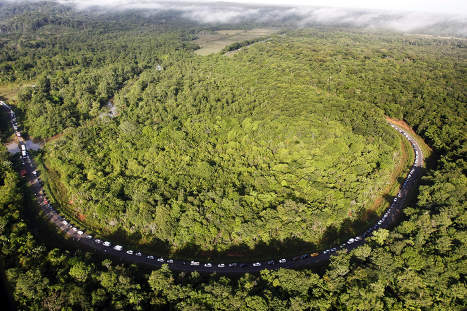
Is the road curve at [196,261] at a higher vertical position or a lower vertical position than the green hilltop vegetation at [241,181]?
lower

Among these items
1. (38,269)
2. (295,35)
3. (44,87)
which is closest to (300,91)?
(38,269)

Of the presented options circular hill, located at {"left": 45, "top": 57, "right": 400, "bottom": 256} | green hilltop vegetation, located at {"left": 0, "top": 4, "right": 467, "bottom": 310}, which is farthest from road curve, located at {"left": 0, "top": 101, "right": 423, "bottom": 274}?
circular hill, located at {"left": 45, "top": 57, "right": 400, "bottom": 256}

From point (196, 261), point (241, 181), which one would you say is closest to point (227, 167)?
point (241, 181)

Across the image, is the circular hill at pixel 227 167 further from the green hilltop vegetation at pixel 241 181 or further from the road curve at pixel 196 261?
the road curve at pixel 196 261

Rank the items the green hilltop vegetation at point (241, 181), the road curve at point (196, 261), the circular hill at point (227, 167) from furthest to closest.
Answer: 1. the circular hill at point (227, 167)
2. the road curve at point (196, 261)
3. the green hilltop vegetation at point (241, 181)

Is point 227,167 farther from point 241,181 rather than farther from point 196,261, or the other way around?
point 196,261

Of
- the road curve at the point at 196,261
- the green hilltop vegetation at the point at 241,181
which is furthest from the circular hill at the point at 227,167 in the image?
the road curve at the point at 196,261

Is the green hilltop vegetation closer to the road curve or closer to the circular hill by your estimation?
the circular hill

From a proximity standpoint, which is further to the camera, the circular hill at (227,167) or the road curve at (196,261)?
the circular hill at (227,167)
